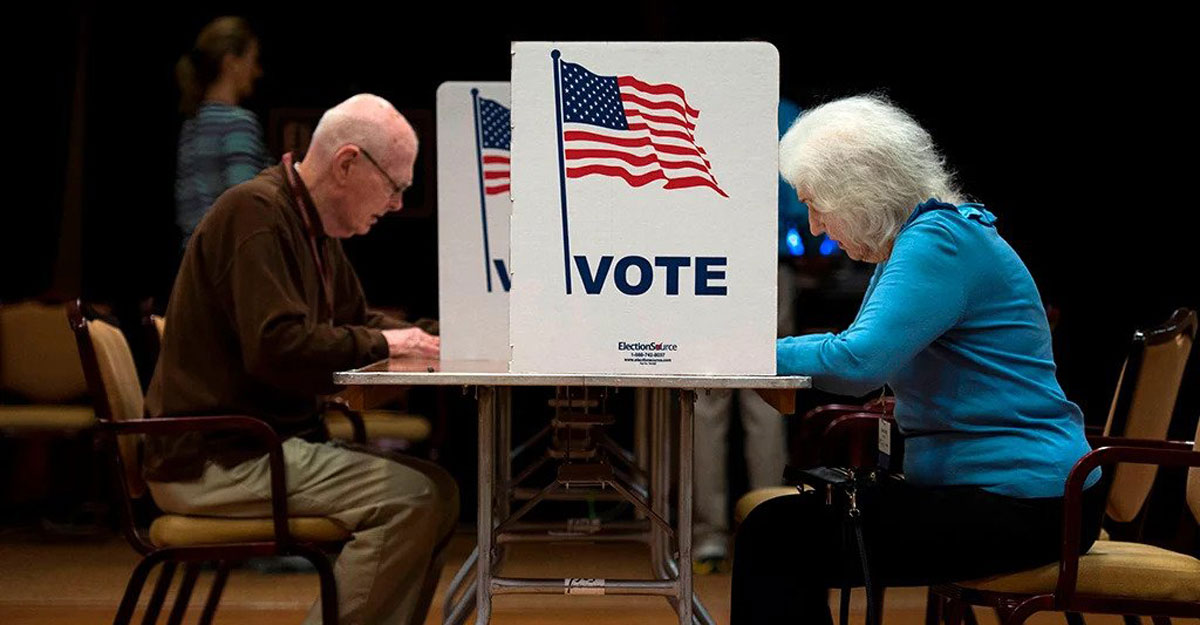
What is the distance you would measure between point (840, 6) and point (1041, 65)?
845 mm

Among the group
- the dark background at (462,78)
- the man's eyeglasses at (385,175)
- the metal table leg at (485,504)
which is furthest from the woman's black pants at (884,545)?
the dark background at (462,78)

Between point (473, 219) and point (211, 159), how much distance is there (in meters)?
1.62

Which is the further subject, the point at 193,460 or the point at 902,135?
the point at 193,460

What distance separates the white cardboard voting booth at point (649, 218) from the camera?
82.4 inches

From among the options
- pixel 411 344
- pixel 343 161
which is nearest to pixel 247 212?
pixel 343 161

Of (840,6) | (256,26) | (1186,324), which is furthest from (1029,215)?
(256,26)

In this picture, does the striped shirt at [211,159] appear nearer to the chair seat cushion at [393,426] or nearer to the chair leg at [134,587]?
the chair seat cushion at [393,426]

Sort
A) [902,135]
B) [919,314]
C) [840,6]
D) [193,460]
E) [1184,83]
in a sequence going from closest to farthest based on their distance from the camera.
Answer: [919,314], [902,135], [193,460], [1184,83], [840,6]

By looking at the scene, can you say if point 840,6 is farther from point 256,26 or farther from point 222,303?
point 222,303

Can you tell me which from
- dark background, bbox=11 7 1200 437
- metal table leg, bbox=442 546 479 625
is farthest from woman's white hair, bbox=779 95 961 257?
dark background, bbox=11 7 1200 437

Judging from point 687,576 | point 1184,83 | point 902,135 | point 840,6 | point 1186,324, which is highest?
point 840,6

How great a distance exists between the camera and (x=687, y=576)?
7.21 ft

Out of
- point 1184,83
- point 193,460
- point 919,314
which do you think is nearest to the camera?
point 919,314

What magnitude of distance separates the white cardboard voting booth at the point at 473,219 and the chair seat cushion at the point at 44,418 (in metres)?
2.61
